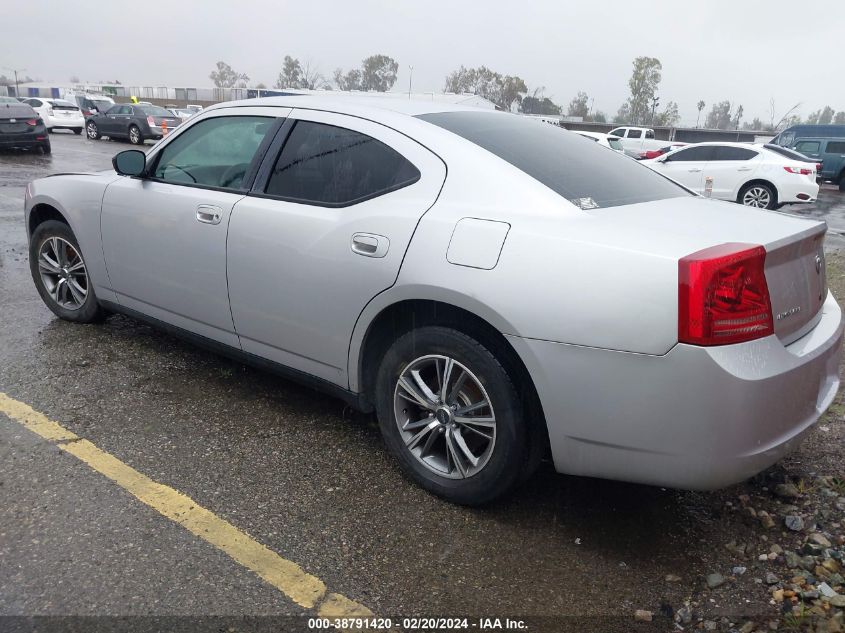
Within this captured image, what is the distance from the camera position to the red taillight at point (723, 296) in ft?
6.75

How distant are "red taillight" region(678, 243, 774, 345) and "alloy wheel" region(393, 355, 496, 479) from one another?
81 centimetres

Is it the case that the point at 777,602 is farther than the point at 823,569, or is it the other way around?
the point at 823,569

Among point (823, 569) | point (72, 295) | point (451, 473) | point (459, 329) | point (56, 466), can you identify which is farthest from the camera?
point (72, 295)

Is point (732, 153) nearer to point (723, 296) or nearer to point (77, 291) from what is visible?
point (77, 291)

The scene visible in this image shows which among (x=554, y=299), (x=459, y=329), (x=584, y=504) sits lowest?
(x=584, y=504)

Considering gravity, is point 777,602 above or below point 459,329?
below

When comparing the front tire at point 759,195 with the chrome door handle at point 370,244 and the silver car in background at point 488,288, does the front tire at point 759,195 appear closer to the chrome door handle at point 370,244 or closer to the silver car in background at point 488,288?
the silver car in background at point 488,288

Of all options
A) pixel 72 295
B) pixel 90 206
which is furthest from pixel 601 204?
pixel 72 295

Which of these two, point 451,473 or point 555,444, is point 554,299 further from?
point 451,473

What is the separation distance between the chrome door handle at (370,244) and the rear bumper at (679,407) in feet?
2.23

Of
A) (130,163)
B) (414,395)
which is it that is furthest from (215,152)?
(414,395)

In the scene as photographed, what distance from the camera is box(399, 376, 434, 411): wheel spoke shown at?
8.89 feet

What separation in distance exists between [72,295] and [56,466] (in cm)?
203

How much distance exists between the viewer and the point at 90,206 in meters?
4.09
